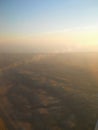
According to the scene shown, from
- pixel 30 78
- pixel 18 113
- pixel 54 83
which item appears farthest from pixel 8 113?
pixel 30 78

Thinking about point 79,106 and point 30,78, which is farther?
point 30,78

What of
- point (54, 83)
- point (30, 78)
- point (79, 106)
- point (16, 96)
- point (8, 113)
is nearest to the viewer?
point (8, 113)

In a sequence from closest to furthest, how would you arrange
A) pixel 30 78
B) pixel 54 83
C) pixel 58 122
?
1. pixel 58 122
2. pixel 54 83
3. pixel 30 78

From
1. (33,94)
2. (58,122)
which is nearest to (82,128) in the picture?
(58,122)

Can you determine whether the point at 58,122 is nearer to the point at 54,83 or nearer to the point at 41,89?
the point at 41,89

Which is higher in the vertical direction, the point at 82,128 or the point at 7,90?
the point at 7,90

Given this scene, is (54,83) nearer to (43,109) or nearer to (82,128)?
(43,109)

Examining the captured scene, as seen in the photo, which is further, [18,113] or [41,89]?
[41,89]

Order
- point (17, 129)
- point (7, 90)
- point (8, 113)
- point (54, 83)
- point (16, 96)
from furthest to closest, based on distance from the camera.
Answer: point (54, 83) < point (7, 90) < point (16, 96) < point (8, 113) < point (17, 129)

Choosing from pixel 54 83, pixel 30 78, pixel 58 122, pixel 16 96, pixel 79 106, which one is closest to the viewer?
pixel 58 122
